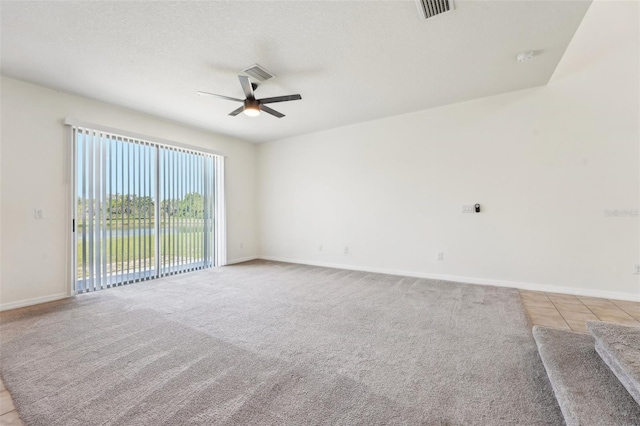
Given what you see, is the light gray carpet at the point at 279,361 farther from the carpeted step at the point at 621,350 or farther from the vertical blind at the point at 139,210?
the vertical blind at the point at 139,210

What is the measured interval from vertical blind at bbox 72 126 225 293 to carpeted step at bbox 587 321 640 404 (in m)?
5.60

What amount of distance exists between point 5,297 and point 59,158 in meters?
1.87

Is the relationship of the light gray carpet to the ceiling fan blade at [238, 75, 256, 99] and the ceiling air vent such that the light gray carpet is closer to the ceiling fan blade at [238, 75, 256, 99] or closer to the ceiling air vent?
the ceiling fan blade at [238, 75, 256, 99]

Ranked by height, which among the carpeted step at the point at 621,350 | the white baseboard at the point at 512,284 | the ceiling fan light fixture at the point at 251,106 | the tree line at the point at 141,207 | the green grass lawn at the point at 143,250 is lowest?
the white baseboard at the point at 512,284

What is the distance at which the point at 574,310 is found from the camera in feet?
9.97

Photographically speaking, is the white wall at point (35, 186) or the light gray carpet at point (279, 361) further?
the white wall at point (35, 186)

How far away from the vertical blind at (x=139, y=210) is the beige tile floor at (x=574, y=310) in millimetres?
5462

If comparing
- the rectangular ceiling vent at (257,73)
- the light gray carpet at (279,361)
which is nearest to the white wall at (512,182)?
the light gray carpet at (279,361)

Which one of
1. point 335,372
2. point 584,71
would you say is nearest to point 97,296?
point 335,372

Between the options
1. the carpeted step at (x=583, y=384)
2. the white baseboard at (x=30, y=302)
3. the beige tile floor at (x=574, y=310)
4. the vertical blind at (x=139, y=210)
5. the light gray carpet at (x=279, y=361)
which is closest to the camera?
the carpeted step at (x=583, y=384)

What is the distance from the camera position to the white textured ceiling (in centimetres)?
229

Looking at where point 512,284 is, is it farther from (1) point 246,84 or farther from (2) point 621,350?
(1) point 246,84

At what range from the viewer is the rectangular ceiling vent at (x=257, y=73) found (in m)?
3.11

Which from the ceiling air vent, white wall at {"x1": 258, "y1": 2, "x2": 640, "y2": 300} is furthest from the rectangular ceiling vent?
white wall at {"x1": 258, "y1": 2, "x2": 640, "y2": 300}
